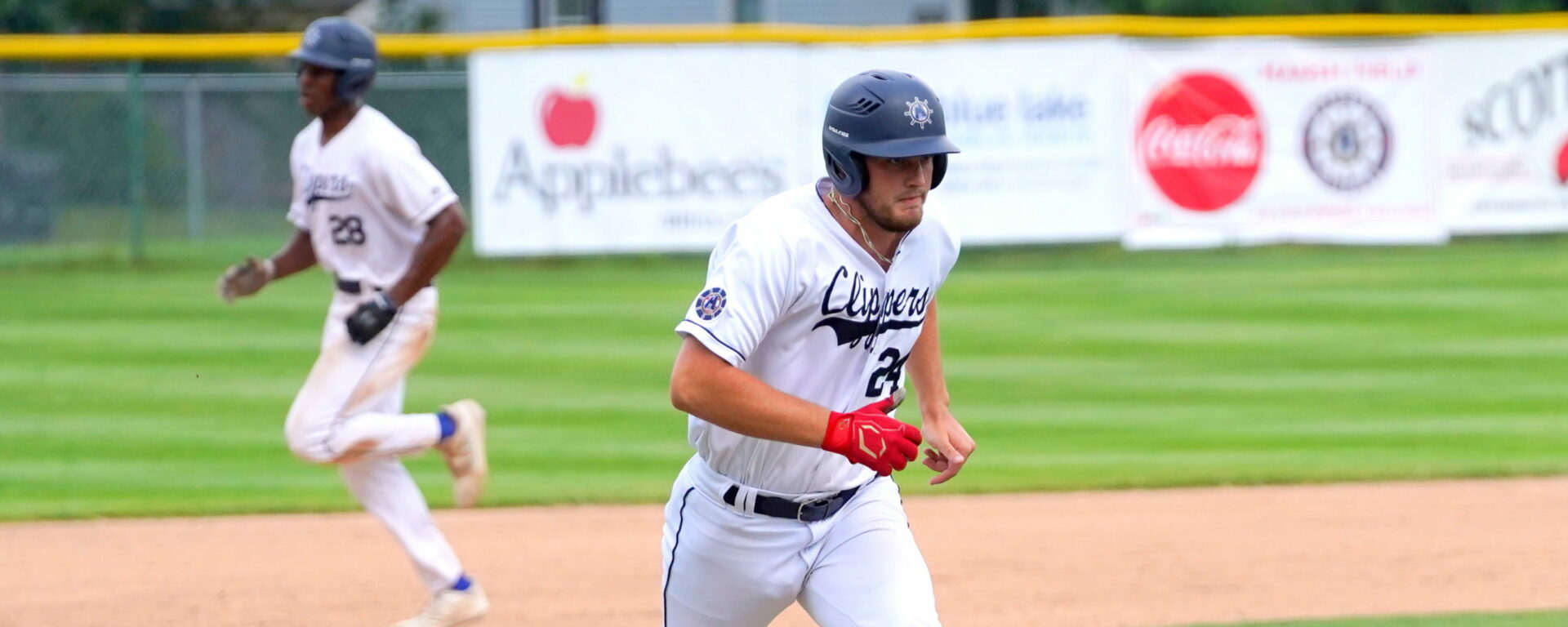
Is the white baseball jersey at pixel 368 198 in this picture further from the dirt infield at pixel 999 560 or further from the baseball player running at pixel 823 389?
the baseball player running at pixel 823 389

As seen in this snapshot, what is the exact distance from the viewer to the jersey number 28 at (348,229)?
5.66 meters

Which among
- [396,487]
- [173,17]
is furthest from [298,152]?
[173,17]

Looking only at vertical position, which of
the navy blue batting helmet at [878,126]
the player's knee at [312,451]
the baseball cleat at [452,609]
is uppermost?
the navy blue batting helmet at [878,126]

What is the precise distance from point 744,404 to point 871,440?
0.25 m

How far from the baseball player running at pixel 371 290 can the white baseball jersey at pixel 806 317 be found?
1.82 meters

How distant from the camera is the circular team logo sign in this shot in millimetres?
15594

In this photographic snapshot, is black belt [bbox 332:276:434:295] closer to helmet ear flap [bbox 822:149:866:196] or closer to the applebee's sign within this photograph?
helmet ear flap [bbox 822:149:866:196]

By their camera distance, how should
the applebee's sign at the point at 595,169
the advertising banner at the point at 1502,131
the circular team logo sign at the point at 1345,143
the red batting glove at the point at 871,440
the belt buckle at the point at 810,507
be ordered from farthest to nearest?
the advertising banner at the point at 1502,131
the circular team logo sign at the point at 1345,143
the applebee's sign at the point at 595,169
the belt buckle at the point at 810,507
the red batting glove at the point at 871,440

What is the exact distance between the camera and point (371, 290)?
5.66 metres

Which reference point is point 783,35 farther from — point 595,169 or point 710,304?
point 710,304

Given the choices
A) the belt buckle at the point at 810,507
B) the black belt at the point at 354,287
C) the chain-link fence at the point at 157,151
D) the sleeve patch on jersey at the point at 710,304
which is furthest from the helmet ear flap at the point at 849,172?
the chain-link fence at the point at 157,151

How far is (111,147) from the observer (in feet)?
53.3

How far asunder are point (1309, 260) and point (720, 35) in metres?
5.19

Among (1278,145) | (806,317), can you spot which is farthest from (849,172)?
(1278,145)
